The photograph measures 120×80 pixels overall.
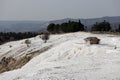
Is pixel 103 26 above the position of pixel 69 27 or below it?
below

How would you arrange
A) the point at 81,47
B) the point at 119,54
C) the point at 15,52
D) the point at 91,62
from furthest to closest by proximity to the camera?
the point at 15,52 → the point at 81,47 → the point at 119,54 → the point at 91,62

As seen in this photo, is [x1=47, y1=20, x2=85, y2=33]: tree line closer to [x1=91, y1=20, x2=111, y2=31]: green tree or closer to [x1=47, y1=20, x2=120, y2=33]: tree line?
[x1=47, y1=20, x2=120, y2=33]: tree line

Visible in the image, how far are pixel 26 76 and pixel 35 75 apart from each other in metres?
0.70

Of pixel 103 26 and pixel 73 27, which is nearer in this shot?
pixel 73 27

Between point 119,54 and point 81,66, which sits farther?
point 119,54

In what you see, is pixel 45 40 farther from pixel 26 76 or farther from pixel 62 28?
pixel 62 28

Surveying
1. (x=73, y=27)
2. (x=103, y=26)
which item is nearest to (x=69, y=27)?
(x=73, y=27)

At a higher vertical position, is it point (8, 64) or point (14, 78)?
point (14, 78)

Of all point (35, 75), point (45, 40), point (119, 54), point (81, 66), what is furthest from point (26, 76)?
point (45, 40)

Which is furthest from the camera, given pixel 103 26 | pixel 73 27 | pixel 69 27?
pixel 103 26

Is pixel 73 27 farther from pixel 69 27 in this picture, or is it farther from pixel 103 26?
pixel 103 26

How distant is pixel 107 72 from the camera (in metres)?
22.3

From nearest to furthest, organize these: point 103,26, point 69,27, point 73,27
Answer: point 73,27, point 69,27, point 103,26

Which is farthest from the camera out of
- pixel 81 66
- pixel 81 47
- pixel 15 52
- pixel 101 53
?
pixel 15 52
